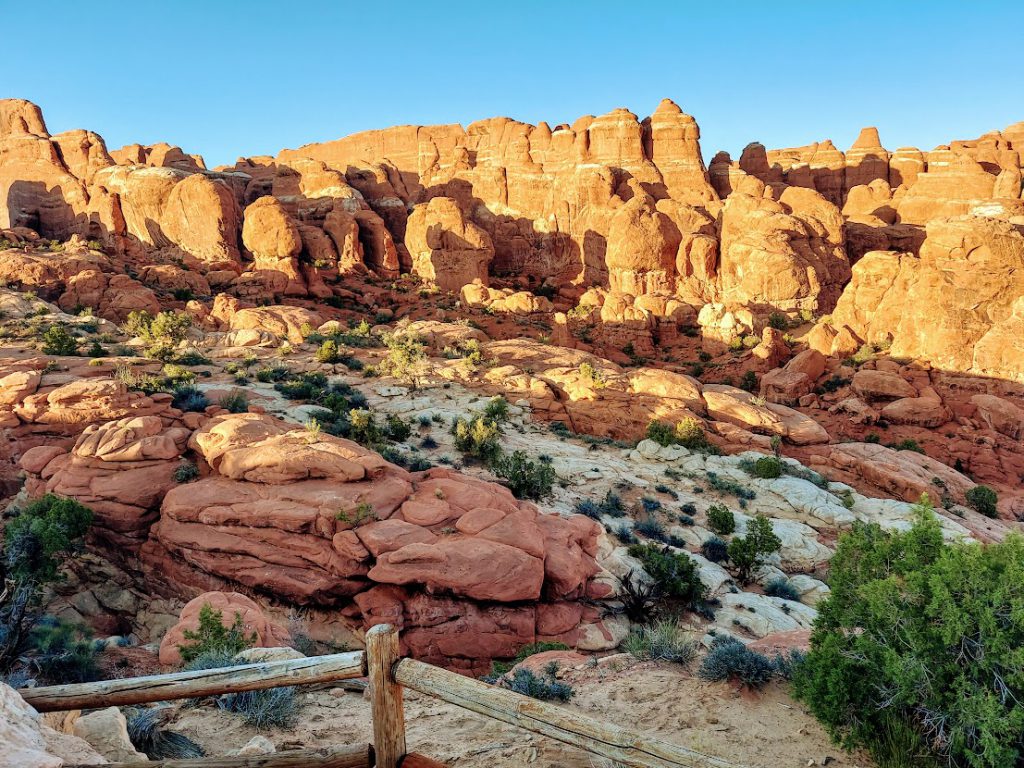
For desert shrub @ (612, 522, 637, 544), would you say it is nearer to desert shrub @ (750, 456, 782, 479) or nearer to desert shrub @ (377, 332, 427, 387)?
desert shrub @ (750, 456, 782, 479)

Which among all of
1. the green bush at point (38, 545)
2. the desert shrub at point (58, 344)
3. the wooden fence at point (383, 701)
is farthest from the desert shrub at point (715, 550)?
the desert shrub at point (58, 344)

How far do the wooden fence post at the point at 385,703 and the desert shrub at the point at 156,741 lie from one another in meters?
2.17

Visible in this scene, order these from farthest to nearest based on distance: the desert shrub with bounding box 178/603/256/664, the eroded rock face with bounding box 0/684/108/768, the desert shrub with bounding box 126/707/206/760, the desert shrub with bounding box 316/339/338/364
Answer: the desert shrub with bounding box 316/339/338/364 → the desert shrub with bounding box 178/603/256/664 → the desert shrub with bounding box 126/707/206/760 → the eroded rock face with bounding box 0/684/108/768

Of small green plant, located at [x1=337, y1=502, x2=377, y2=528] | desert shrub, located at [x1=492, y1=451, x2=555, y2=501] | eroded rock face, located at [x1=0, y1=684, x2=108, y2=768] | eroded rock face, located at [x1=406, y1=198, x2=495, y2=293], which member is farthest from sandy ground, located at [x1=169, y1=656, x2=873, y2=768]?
eroded rock face, located at [x1=406, y1=198, x2=495, y2=293]

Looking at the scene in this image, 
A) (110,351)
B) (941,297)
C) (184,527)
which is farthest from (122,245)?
(941,297)

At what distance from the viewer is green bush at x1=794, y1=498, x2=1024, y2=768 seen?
12.8 ft

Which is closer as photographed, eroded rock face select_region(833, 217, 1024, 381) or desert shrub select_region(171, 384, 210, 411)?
desert shrub select_region(171, 384, 210, 411)

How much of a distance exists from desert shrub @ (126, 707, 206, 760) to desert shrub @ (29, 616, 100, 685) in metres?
2.59

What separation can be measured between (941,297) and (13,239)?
62679 mm

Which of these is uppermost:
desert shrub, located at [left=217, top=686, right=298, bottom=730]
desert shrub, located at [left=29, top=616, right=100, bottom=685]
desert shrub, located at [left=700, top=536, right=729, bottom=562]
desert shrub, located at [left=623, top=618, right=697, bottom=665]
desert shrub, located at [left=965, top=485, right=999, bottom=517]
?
desert shrub, located at [left=217, top=686, right=298, bottom=730]

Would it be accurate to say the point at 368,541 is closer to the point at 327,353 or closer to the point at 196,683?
the point at 196,683

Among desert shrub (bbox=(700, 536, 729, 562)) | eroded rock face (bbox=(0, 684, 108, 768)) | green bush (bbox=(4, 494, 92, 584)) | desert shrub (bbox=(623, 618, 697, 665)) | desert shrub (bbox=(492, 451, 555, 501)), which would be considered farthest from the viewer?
desert shrub (bbox=(492, 451, 555, 501))

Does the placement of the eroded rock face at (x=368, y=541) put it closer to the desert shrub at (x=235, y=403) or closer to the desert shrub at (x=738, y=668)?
the desert shrub at (x=235, y=403)

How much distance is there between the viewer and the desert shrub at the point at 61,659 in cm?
665
